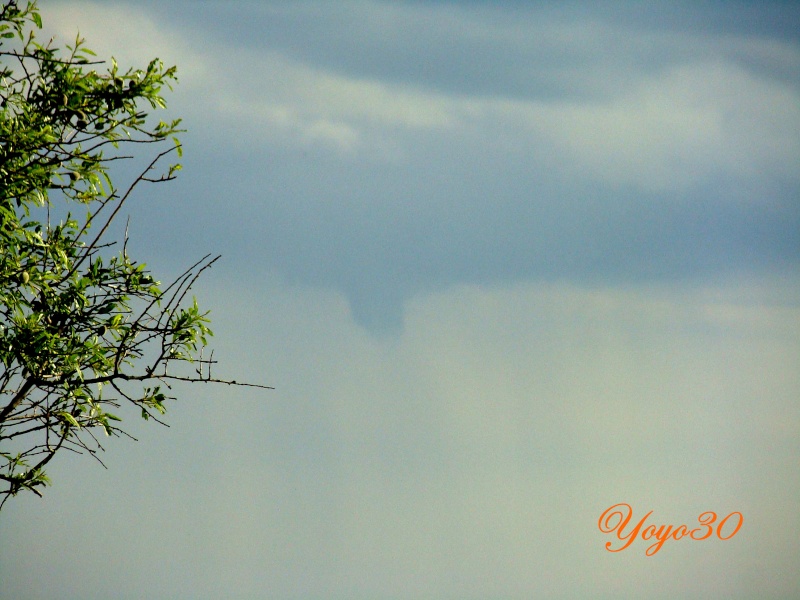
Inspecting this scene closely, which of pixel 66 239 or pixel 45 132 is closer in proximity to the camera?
pixel 45 132

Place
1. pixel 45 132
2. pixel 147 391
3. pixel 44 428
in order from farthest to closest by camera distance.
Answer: pixel 147 391, pixel 44 428, pixel 45 132

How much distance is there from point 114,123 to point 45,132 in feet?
1.86

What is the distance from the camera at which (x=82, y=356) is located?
16.9 ft

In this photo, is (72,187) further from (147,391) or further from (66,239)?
(147,391)

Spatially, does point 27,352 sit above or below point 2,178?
below

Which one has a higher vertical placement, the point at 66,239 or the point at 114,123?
the point at 114,123

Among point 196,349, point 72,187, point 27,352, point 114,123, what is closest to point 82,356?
point 27,352

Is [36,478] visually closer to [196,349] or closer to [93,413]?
[93,413]

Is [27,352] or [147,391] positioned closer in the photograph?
[27,352]

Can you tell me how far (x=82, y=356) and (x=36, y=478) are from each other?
923 mm

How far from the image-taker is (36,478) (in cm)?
531

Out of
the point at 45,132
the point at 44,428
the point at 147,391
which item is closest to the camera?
the point at 45,132

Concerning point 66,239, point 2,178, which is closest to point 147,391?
point 66,239

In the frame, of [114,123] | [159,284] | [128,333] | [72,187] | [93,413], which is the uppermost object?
[114,123]
